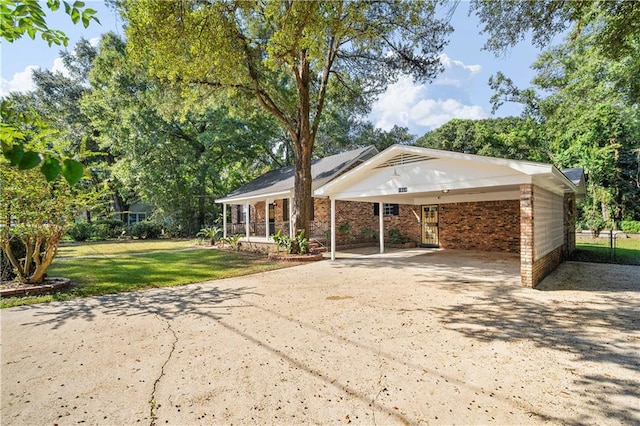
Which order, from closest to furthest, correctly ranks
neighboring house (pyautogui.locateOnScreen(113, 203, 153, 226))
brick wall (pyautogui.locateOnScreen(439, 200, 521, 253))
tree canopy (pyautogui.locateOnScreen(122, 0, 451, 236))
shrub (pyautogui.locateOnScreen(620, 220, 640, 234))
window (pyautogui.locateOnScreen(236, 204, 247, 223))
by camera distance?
tree canopy (pyautogui.locateOnScreen(122, 0, 451, 236))
brick wall (pyautogui.locateOnScreen(439, 200, 521, 253))
shrub (pyautogui.locateOnScreen(620, 220, 640, 234))
window (pyautogui.locateOnScreen(236, 204, 247, 223))
neighboring house (pyautogui.locateOnScreen(113, 203, 153, 226))

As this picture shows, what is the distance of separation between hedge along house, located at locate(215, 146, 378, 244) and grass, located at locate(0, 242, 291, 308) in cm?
337

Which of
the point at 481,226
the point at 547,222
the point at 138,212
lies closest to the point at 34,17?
the point at 547,222

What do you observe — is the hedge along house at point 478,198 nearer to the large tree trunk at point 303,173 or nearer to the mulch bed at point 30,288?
the large tree trunk at point 303,173

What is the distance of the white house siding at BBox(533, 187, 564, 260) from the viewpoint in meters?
7.60

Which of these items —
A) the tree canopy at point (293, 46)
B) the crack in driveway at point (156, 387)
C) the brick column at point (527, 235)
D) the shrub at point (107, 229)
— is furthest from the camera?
the shrub at point (107, 229)

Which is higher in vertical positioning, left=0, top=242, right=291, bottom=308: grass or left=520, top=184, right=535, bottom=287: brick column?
left=520, top=184, right=535, bottom=287: brick column

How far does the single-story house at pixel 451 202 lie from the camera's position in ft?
24.7

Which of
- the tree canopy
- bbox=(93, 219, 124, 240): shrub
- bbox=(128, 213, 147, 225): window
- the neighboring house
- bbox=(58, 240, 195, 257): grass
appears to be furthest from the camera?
bbox=(128, 213, 147, 225): window

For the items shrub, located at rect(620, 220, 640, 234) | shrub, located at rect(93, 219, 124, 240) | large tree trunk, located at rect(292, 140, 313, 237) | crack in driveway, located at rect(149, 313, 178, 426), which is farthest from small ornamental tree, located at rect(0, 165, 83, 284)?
shrub, located at rect(620, 220, 640, 234)

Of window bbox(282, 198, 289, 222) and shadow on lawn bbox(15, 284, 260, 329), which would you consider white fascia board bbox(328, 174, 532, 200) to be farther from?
window bbox(282, 198, 289, 222)

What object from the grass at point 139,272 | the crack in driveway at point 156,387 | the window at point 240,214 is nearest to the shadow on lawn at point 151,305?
the grass at point 139,272

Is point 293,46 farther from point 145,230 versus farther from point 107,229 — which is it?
point 107,229

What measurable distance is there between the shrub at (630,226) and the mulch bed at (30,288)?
2906 centimetres

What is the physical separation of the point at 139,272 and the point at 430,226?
12.9 m
